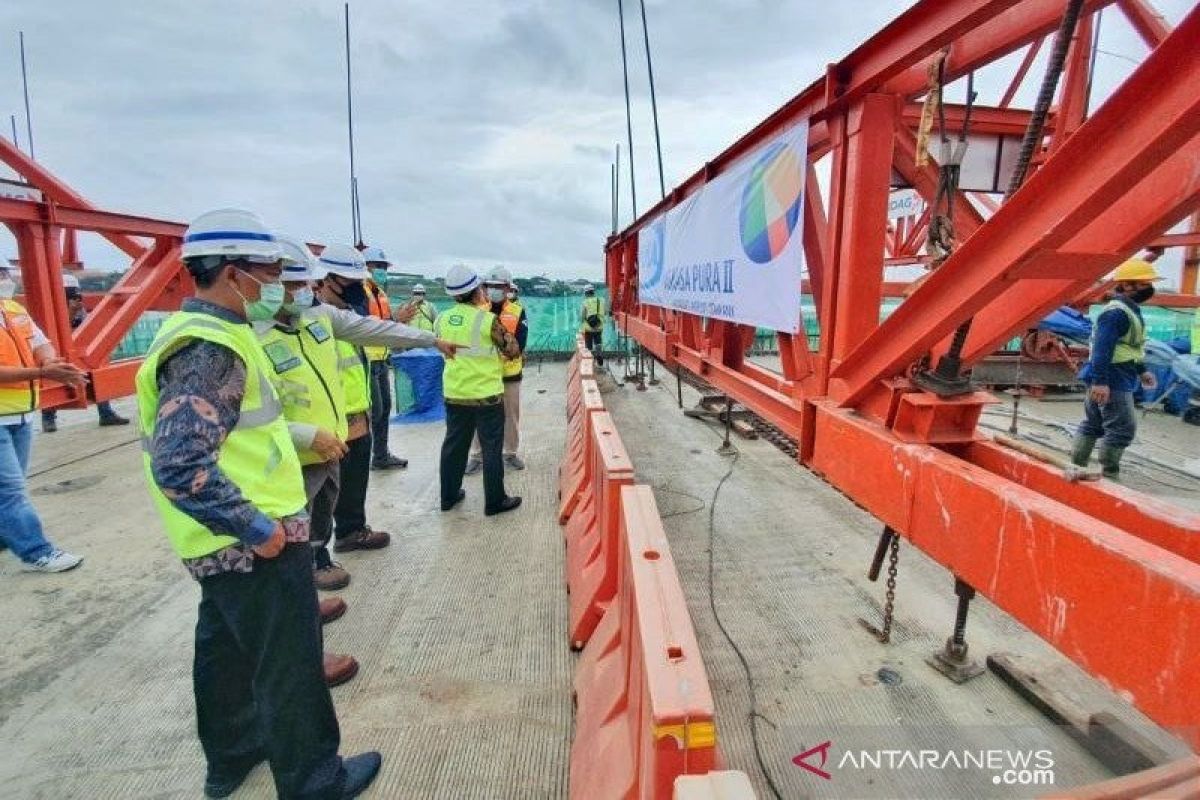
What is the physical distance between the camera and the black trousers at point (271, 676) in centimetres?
191

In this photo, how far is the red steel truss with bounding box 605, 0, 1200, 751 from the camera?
3.80 feet

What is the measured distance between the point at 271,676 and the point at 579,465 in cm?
290

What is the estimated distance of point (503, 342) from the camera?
184 inches

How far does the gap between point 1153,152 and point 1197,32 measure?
21 cm

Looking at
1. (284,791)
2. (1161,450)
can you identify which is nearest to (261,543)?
(284,791)

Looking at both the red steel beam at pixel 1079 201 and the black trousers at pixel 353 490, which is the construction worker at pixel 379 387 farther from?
the red steel beam at pixel 1079 201

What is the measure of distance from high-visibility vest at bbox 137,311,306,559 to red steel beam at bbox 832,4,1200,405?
207 cm

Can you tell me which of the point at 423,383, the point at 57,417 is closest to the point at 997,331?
the point at 423,383

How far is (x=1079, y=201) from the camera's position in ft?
4.41

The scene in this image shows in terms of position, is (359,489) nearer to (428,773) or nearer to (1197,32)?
(428,773)

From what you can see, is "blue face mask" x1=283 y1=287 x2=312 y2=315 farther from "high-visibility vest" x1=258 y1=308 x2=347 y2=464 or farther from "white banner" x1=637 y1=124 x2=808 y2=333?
"white banner" x1=637 y1=124 x2=808 y2=333

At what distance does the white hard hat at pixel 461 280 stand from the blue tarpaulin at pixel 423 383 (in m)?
3.63

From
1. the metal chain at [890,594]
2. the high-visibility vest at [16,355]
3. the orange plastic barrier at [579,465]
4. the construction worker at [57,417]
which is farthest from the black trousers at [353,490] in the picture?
the construction worker at [57,417]

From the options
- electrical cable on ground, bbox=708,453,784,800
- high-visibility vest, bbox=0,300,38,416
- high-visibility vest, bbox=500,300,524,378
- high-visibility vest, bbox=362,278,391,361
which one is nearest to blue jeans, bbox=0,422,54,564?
high-visibility vest, bbox=0,300,38,416
